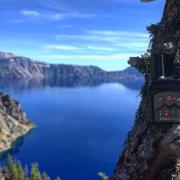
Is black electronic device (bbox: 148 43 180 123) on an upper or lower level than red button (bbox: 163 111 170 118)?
upper

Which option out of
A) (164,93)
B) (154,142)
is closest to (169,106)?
(164,93)

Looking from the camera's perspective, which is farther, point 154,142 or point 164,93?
point 154,142

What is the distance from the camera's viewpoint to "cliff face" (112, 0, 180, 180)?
6305 mm

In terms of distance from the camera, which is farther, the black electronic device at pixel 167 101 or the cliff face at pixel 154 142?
the cliff face at pixel 154 142

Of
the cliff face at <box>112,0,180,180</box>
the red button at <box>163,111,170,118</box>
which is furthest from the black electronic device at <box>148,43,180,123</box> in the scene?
the cliff face at <box>112,0,180,180</box>

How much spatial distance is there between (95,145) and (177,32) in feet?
605

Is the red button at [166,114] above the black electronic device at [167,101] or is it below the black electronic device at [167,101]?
below

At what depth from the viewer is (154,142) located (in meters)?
6.58

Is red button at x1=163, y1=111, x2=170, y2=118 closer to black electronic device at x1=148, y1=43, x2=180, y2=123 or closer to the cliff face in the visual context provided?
black electronic device at x1=148, y1=43, x2=180, y2=123

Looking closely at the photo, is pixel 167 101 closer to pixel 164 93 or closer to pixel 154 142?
pixel 164 93

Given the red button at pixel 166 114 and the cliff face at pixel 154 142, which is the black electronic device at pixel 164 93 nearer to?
the red button at pixel 166 114

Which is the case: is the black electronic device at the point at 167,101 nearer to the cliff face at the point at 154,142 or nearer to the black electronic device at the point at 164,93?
the black electronic device at the point at 164,93

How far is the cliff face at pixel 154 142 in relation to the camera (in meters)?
6.31

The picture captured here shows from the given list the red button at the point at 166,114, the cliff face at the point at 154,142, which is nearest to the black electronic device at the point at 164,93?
the red button at the point at 166,114
